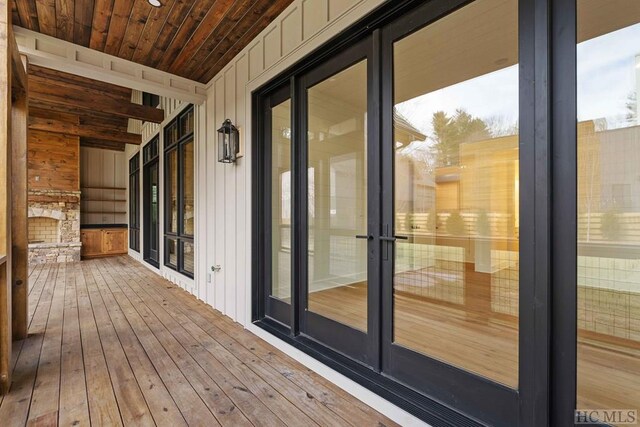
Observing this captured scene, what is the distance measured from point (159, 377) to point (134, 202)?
7.94m

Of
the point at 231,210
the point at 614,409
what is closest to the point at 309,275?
the point at 231,210

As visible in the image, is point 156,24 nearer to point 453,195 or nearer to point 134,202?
point 453,195

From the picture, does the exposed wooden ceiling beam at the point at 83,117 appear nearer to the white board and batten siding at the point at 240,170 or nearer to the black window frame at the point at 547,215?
the white board and batten siding at the point at 240,170

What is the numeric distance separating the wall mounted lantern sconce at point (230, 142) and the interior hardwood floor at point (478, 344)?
1770 millimetres

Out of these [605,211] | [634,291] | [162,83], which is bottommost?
[634,291]

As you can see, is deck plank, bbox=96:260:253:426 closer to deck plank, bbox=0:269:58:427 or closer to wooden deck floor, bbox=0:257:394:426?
wooden deck floor, bbox=0:257:394:426

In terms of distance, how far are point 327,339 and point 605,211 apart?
190 cm

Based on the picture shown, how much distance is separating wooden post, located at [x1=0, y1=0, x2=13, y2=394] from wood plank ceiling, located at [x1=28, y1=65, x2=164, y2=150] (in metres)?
3.09

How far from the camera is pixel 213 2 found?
2.60 m

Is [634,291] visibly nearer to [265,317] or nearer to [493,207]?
[493,207]

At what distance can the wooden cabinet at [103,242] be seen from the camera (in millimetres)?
8742

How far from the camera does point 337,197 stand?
2.64 meters

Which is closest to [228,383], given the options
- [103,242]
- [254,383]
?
[254,383]

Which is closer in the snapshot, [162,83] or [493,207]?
[493,207]
